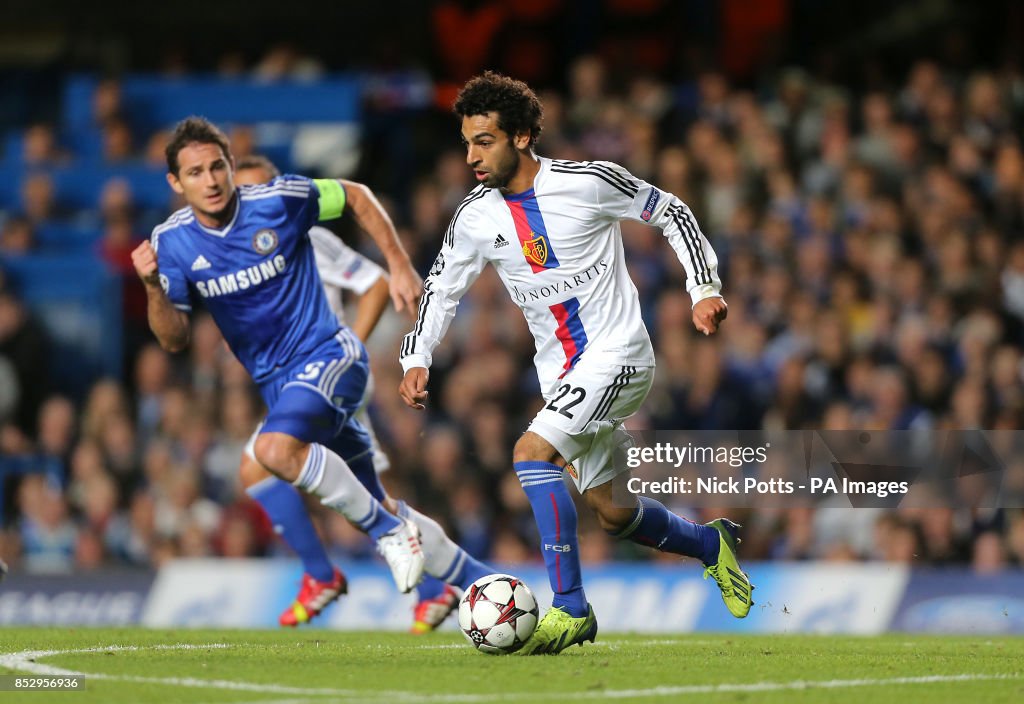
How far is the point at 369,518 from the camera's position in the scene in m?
7.26

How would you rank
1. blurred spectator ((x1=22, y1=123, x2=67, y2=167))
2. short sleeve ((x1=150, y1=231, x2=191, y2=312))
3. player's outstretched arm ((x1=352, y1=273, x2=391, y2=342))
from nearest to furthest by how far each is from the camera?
short sleeve ((x1=150, y1=231, x2=191, y2=312))
player's outstretched arm ((x1=352, y1=273, x2=391, y2=342))
blurred spectator ((x1=22, y1=123, x2=67, y2=167))

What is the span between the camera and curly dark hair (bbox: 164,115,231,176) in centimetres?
752

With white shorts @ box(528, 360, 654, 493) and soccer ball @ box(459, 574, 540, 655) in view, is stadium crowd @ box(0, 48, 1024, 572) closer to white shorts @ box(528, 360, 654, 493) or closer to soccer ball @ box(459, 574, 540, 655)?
white shorts @ box(528, 360, 654, 493)

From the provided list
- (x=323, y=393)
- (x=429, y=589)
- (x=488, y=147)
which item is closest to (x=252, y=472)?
(x=323, y=393)

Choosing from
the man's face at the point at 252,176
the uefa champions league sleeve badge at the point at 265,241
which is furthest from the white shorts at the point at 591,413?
the man's face at the point at 252,176

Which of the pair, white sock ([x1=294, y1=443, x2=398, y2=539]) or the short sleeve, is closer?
white sock ([x1=294, y1=443, x2=398, y2=539])

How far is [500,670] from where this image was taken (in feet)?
19.0

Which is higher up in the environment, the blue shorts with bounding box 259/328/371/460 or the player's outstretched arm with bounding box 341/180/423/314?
the player's outstretched arm with bounding box 341/180/423/314

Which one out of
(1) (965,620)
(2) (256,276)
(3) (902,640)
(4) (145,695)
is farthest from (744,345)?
(4) (145,695)

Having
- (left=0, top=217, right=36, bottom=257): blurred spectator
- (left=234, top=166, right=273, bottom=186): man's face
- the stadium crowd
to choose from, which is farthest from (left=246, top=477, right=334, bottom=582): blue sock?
(left=0, top=217, right=36, bottom=257): blurred spectator

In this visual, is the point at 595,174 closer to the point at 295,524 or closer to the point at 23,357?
the point at 295,524

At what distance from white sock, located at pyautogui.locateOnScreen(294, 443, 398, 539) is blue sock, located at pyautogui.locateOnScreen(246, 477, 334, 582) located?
2.80ft

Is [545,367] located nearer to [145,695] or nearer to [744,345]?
[145,695]

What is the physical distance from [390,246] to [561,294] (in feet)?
3.78
